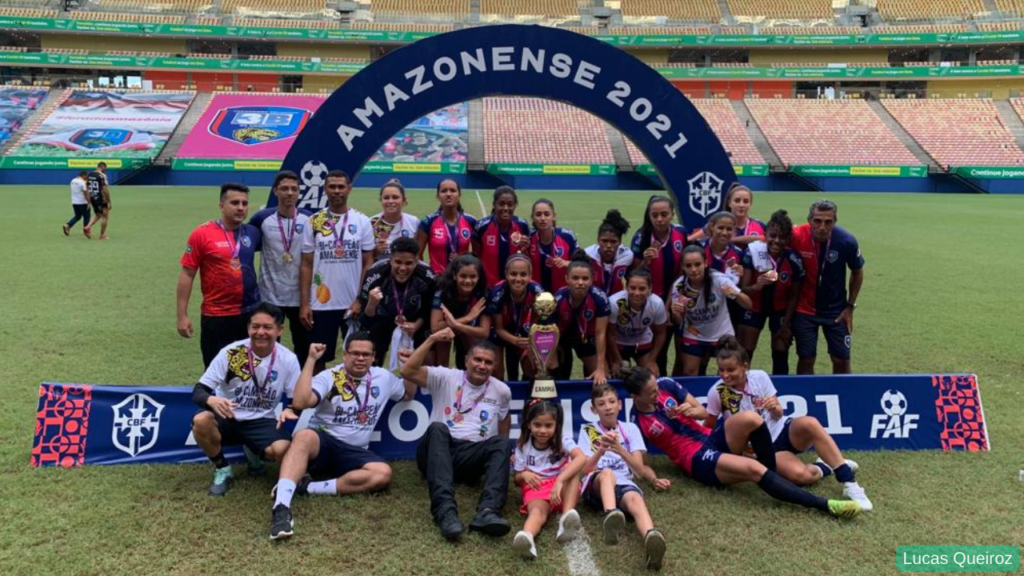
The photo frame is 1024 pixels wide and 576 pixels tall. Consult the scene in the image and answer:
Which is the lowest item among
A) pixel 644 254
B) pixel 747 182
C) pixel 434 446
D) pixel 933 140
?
pixel 434 446

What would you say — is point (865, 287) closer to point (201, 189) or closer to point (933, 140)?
point (201, 189)

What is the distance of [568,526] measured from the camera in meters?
3.71

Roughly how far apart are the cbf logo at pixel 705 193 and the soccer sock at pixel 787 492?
8.97ft

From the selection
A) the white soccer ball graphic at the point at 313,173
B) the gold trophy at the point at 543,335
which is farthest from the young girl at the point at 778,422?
the white soccer ball graphic at the point at 313,173

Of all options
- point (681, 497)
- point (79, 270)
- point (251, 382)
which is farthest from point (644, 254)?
point (79, 270)

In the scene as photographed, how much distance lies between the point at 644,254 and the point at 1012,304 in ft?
23.3

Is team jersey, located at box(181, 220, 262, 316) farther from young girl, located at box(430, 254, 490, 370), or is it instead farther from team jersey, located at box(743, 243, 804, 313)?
team jersey, located at box(743, 243, 804, 313)

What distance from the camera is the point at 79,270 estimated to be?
11391 mm

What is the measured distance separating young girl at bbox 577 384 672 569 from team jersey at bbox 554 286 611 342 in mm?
783

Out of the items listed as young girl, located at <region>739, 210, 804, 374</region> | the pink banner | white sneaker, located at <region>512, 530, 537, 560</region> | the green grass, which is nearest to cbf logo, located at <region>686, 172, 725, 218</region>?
young girl, located at <region>739, 210, 804, 374</region>

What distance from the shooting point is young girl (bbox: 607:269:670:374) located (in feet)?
16.7

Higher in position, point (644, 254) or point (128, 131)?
point (128, 131)

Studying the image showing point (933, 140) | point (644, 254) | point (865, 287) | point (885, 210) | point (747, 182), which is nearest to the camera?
point (644, 254)

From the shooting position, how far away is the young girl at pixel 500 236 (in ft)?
18.1
